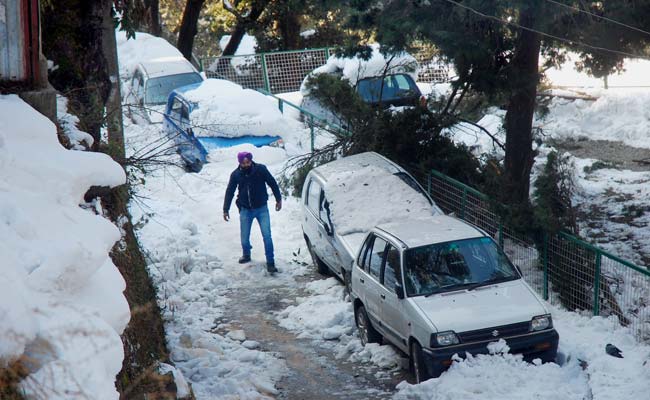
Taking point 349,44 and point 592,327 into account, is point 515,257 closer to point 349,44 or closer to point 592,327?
point 592,327

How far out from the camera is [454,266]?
9.55m

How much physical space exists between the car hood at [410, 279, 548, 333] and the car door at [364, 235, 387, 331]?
0.79 m

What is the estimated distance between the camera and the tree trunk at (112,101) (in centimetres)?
885

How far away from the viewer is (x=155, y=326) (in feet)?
28.0

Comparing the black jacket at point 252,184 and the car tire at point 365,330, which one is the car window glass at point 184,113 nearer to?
the black jacket at point 252,184

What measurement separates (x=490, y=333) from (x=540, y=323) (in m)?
0.54

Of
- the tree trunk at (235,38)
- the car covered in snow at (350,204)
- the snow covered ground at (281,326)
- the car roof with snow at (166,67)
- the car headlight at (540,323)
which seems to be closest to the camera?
the snow covered ground at (281,326)

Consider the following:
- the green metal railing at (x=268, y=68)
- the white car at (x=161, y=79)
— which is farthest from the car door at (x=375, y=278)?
the green metal railing at (x=268, y=68)

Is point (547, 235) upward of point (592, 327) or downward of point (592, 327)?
upward

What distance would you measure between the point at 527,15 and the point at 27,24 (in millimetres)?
7674

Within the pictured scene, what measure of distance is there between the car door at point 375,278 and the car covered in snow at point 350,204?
94cm

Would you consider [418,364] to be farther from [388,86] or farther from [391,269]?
[388,86]

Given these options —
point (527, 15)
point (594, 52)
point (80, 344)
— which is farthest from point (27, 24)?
point (594, 52)

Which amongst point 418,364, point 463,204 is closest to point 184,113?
point 463,204
